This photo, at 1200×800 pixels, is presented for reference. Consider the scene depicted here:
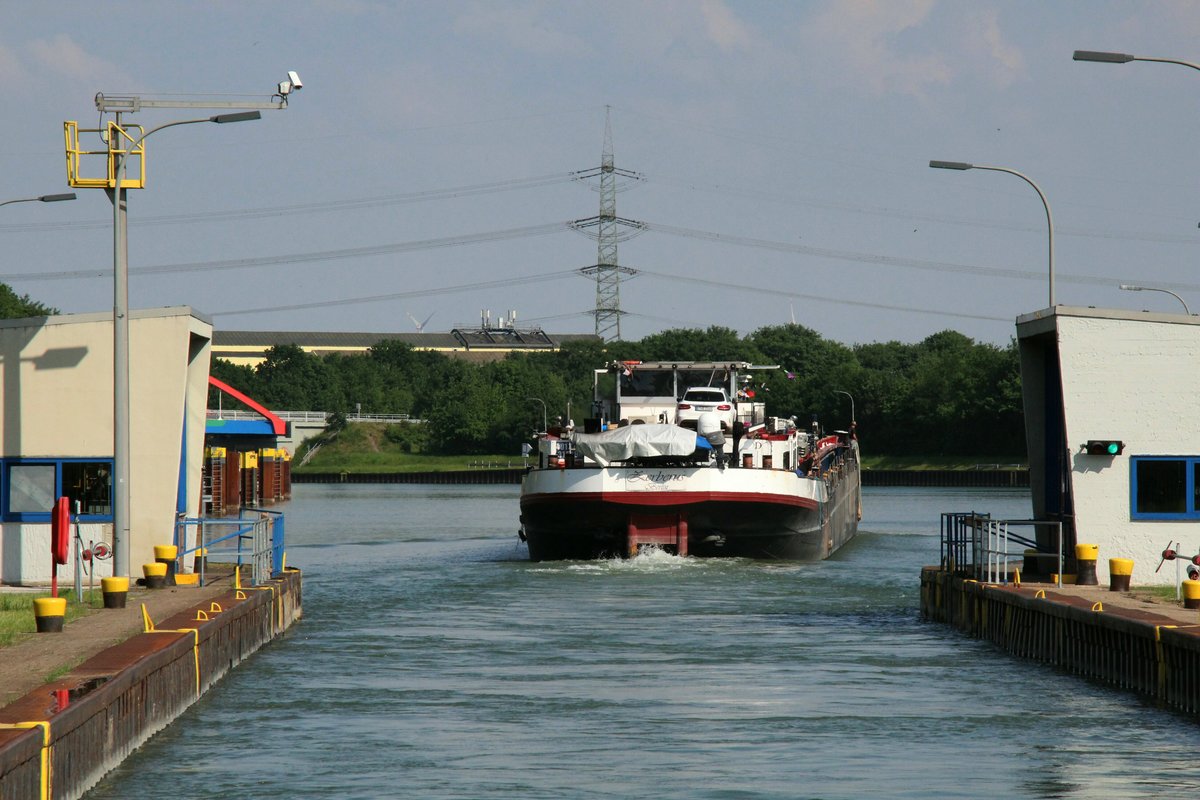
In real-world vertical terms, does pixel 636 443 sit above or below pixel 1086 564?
above

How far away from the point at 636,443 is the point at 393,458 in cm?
12396

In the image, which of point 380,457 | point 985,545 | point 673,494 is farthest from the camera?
point 380,457

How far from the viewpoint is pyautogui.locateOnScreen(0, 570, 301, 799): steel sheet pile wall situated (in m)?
12.5

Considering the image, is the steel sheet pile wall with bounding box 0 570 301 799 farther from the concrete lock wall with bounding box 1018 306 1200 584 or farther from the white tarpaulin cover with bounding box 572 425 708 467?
the white tarpaulin cover with bounding box 572 425 708 467

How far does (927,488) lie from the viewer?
12719 cm

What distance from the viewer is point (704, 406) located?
46.7m

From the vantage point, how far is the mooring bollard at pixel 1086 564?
2555 centimetres

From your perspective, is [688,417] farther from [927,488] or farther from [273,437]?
[927,488]

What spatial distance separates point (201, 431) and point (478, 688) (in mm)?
10730

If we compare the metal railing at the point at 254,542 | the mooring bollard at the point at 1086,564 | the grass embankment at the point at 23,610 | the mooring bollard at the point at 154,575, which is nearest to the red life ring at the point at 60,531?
the grass embankment at the point at 23,610

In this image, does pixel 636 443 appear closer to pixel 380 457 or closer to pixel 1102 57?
pixel 1102 57

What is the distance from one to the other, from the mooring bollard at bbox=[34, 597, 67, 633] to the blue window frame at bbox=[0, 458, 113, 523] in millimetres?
8168

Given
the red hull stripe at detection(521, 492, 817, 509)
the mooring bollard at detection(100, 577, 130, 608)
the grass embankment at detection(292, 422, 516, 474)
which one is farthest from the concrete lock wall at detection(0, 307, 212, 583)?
the grass embankment at detection(292, 422, 516, 474)

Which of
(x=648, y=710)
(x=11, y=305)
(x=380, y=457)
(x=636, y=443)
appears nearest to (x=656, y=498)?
(x=636, y=443)
